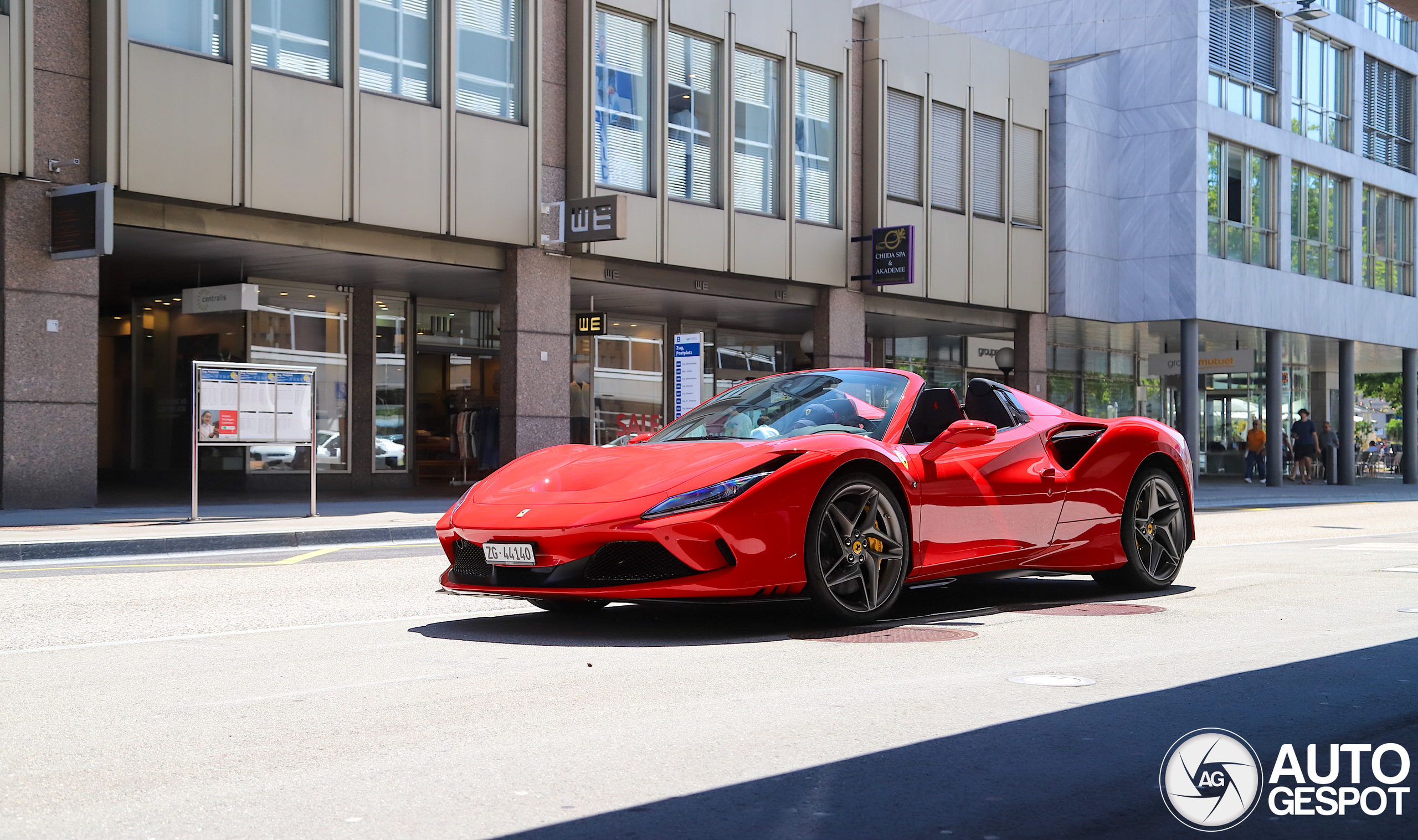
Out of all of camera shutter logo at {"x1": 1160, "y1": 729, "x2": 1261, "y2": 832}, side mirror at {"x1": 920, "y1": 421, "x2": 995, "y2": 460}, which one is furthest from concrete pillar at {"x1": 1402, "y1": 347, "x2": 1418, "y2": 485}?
camera shutter logo at {"x1": 1160, "y1": 729, "x2": 1261, "y2": 832}

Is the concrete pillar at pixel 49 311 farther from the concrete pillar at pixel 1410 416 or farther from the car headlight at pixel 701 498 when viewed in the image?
the concrete pillar at pixel 1410 416

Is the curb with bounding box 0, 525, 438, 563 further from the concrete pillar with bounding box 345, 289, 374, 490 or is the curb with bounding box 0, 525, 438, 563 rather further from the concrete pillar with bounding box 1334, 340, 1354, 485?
the concrete pillar with bounding box 1334, 340, 1354, 485

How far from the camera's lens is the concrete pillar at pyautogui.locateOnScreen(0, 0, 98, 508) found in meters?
15.9

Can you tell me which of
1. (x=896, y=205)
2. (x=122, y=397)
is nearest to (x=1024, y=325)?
(x=896, y=205)

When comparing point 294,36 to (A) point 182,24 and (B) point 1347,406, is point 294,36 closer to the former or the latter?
(A) point 182,24

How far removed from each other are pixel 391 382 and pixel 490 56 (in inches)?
259

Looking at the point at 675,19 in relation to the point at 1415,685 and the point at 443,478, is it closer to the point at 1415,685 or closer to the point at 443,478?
the point at 443,478

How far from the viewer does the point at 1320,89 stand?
3619 cm

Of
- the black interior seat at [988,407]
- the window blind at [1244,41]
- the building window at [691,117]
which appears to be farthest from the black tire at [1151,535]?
the window blind at [1244,41]

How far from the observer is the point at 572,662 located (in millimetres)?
5883

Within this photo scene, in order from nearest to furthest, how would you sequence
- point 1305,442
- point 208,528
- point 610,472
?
point 610,472
point 208,528
point 1305,442

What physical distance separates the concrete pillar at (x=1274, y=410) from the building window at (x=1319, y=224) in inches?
82.2

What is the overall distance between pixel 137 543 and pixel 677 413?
10237 mm

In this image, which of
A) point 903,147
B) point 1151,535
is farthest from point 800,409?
point 903,147
